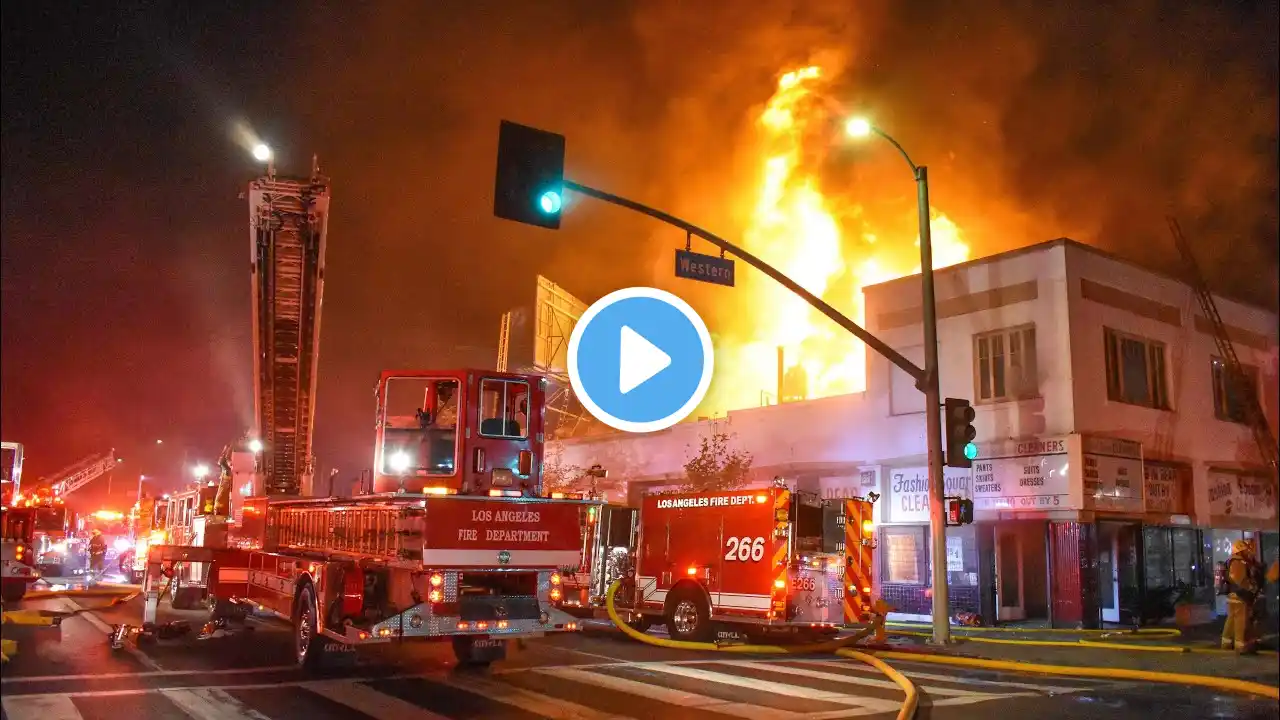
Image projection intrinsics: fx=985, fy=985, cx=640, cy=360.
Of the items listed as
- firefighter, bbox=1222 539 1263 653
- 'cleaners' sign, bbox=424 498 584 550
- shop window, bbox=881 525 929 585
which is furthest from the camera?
shop window, bbox=881 525 929 585

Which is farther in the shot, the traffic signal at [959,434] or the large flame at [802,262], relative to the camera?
the large flame at [802,262]

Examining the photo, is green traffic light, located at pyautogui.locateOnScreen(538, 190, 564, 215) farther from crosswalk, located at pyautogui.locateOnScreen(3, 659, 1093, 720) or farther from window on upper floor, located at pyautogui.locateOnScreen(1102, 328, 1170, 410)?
window on upper floor, located at pyautogui.locateOnScreen(1102, 328, 1170, 410)

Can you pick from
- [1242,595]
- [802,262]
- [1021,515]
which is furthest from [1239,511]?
[802,262]

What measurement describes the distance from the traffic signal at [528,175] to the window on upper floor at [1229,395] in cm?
1970

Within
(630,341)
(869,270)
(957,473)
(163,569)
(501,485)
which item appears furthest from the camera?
(869,270)

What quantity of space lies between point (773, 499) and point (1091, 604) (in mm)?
9061

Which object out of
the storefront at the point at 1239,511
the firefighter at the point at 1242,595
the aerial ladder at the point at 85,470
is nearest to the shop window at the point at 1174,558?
the storefront at the point at 1239,511

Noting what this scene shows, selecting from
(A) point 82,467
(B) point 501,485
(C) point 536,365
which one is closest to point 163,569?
(B) point 501,485

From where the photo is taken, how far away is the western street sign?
1379 centimetres

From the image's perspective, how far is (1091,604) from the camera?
65.6 feet

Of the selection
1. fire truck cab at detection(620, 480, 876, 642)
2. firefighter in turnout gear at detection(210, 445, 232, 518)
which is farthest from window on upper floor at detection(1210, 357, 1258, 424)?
firefighter in turnout gear at detection(210, 445, 232, 518)

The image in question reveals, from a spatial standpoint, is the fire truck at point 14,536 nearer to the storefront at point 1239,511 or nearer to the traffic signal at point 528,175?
the traffic signal at point 528,175

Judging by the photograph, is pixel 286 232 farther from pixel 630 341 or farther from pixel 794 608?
pixel 794 608

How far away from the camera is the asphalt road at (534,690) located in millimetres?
8859
